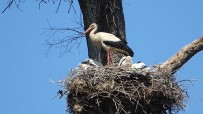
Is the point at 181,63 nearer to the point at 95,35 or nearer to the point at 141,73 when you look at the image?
the point at 141,73

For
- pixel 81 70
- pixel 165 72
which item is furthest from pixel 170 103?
pixel 81 70

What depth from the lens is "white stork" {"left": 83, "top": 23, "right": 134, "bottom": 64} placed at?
13805 mm

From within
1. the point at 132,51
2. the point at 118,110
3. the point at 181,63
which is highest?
the point at 132,51

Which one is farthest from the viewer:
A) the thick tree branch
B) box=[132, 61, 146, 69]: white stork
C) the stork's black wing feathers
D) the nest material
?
the stork's black wing feathers

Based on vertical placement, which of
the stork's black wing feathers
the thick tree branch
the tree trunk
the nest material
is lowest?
the nest material

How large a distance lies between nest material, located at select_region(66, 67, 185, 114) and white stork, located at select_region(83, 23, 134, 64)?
134 centimetres

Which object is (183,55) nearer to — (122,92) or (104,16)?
(122,92)

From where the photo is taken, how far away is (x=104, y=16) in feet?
46.1

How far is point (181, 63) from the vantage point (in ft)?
41.5

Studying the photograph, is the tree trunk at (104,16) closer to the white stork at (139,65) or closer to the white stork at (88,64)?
the white stork at (88,64)

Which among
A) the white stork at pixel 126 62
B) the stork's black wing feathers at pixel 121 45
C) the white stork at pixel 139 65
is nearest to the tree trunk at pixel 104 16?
the stork's black wing feathers at pixel 121 45

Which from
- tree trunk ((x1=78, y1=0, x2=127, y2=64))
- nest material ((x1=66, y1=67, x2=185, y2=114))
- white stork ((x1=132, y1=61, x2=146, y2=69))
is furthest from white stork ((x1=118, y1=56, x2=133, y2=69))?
tree trunk ((x1=78, y1=0, x2=127, y2=64))

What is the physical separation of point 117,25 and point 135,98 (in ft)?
7.37

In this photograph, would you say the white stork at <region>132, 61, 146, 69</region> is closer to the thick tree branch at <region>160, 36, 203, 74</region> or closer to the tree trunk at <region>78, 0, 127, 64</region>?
the thick tree branch at <region>160, 36, 203, 74</region>
